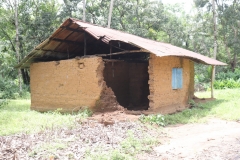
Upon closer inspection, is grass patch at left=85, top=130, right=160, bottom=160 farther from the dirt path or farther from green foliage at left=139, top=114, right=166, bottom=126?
green foliage at left=139, top=114, right=166, bottom=126

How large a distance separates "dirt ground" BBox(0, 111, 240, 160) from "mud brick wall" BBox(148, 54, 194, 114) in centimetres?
139

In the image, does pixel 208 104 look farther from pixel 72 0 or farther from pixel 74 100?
pixel 72 0

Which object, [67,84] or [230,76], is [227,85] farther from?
[67,84]

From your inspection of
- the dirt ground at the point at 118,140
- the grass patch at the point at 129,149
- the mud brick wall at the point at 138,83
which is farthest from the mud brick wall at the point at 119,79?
the grass patch at the point at 129,149

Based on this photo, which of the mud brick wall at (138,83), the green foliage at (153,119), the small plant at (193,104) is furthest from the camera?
the mud brick wall at (138,83)

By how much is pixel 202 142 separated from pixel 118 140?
2.11 meters

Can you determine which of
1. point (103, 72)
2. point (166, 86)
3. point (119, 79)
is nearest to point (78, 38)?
point (103, 72)

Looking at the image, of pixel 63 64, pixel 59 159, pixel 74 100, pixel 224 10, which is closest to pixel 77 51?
pixel 63 64

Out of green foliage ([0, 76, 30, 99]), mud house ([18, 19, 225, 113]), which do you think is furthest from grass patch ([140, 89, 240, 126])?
green foliage ([0, 76, 30, 99])

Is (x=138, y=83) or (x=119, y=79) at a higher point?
(x=119, y=79)

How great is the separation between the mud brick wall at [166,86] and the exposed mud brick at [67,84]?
5.80 feet

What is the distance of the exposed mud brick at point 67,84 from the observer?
928 cm

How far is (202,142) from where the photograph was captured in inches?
260

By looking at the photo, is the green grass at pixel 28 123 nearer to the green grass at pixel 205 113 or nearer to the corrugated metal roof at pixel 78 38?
the corrugated metal roof at pixel 78 38
